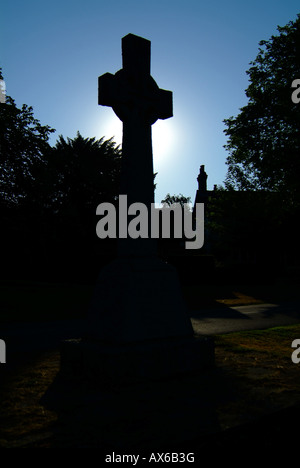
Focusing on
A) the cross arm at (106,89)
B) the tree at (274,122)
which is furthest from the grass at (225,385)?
the tree at (274,122)

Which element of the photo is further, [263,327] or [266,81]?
[266,81]

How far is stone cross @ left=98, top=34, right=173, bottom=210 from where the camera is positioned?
5.43m

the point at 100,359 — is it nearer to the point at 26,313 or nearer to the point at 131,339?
the point at 131,339

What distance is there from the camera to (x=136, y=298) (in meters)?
4.95

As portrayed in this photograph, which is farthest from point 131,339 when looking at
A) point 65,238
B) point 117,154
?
point 117,154

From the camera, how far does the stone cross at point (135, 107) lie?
17.8 ft

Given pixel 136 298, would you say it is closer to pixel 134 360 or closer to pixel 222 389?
pixel 134 360

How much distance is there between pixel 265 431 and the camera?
10.6 ft

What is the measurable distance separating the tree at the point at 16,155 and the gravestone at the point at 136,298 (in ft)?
58.4

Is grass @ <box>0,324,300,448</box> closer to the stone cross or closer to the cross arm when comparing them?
the stone cross

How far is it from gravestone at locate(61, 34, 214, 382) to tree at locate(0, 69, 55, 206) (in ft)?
58.4

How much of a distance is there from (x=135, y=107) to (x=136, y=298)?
2.53 m
